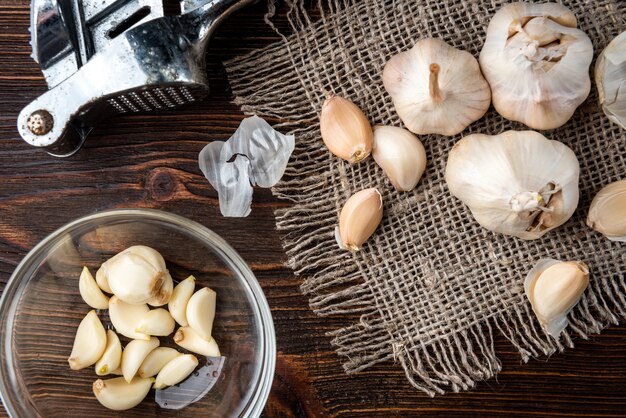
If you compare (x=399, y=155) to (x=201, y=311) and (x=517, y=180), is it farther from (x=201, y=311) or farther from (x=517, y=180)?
(x=201, y=311)

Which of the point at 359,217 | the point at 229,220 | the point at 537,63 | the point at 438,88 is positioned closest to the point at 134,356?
the point at 229,220

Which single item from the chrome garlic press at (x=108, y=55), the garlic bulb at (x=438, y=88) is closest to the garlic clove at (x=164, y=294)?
the chrome garlic press at (x=108, y=55)

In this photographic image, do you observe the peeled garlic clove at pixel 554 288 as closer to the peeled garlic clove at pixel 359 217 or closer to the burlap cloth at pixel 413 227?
the burlap cloth at pixel 413 227

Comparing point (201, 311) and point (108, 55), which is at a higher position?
point (108, 55)

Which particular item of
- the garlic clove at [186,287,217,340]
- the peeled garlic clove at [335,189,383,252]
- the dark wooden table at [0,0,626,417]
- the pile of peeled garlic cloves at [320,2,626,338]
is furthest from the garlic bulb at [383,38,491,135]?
the garlic clove at [186,287,217,340]

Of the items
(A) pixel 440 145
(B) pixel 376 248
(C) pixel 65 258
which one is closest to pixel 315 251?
(B) pixel 376 248
